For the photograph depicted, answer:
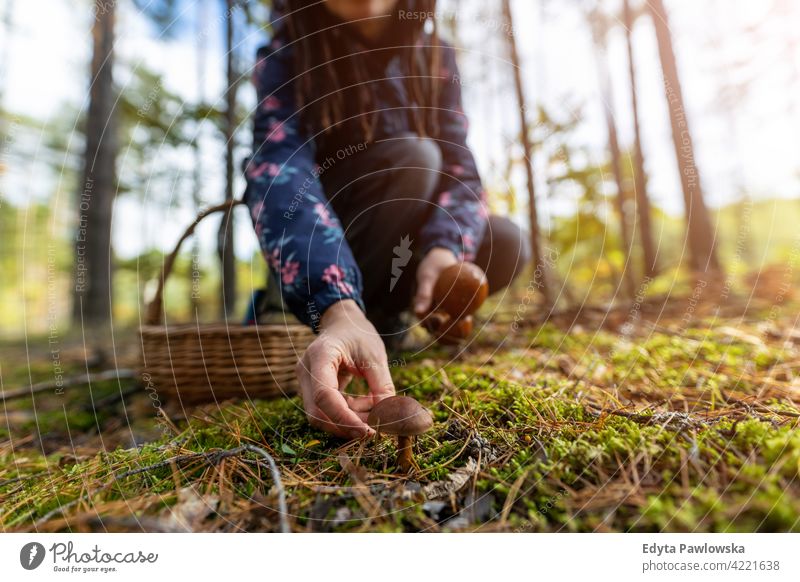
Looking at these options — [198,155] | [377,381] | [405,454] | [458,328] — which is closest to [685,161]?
[458,328]

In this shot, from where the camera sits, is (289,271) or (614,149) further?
(614,149)

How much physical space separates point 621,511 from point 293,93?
1.84 m

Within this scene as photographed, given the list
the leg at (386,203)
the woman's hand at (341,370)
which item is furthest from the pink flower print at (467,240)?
the woman's hand at (341,370)

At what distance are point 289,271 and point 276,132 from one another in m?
0.65

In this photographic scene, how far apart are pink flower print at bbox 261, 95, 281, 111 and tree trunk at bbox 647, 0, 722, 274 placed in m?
3.78

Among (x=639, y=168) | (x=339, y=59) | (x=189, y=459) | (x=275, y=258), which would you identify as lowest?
(x=189, y=459)

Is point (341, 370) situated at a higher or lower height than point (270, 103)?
lower

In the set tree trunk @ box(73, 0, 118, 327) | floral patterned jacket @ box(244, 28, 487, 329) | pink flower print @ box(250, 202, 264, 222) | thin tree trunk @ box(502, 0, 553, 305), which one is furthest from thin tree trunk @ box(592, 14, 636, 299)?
tree trunk @ box(73, 0, 118, 327)

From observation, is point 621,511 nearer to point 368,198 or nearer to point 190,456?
point 190,456

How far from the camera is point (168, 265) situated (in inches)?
80.1

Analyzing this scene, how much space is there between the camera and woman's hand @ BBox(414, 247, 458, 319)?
1.60 meters

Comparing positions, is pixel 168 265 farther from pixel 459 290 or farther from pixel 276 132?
pixel 459 290

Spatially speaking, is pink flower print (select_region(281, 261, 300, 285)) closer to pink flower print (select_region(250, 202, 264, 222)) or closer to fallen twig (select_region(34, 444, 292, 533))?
pink flower print (select_region(250, 202, 264, 222))
